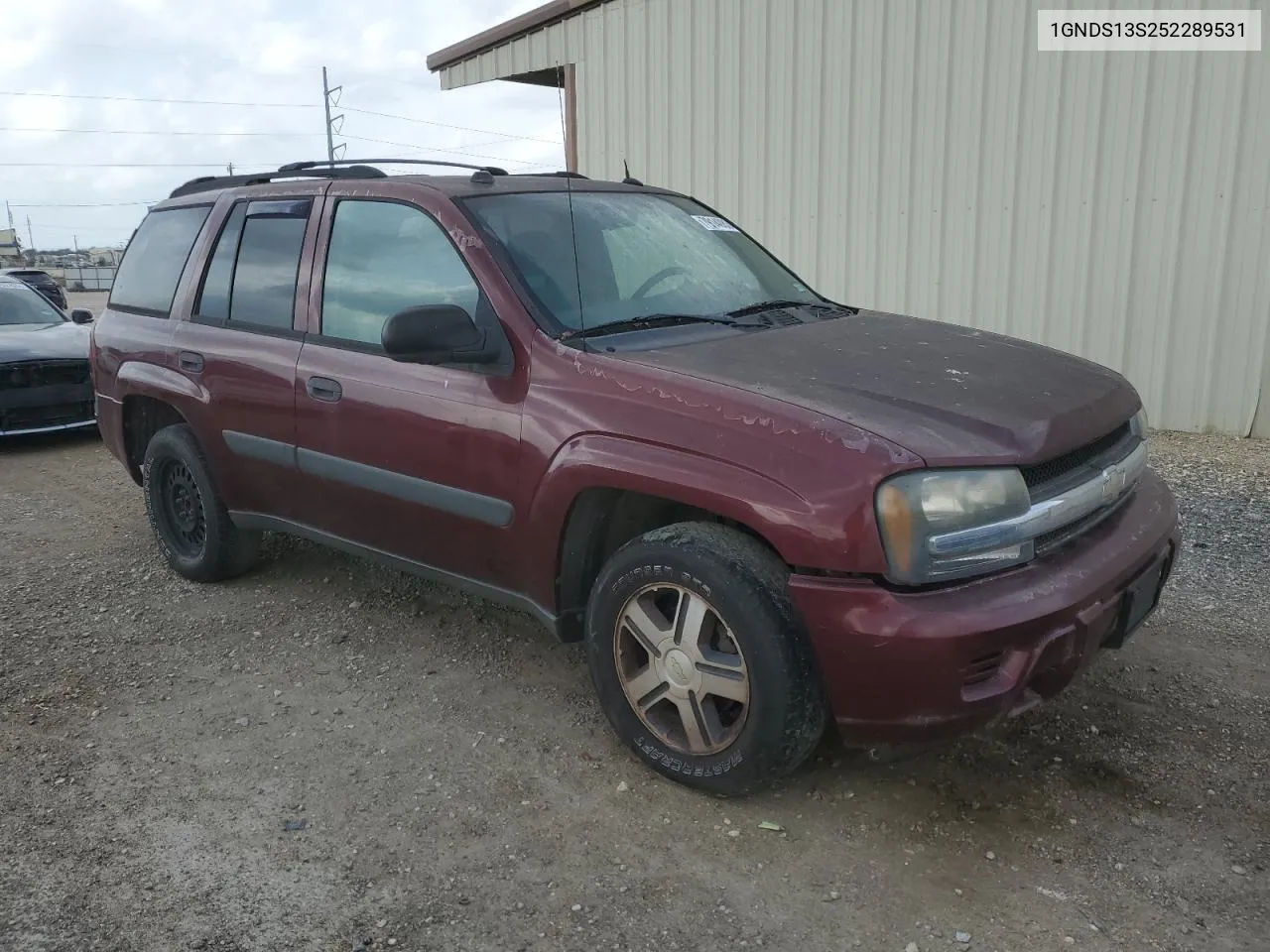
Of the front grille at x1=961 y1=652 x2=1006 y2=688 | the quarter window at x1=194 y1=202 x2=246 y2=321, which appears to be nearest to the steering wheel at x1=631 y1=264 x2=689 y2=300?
the front grille at x1=961 y1=652 x2=1006 y2=688

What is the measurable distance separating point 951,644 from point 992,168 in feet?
20.3

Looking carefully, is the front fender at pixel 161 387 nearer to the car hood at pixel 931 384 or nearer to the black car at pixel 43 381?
the car hood at pixel 931 384

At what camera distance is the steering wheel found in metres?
3.54

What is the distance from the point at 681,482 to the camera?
9.07 feet

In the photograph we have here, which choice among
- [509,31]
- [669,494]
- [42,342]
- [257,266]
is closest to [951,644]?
[669,494]

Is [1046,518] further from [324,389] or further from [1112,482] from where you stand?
[324,389]

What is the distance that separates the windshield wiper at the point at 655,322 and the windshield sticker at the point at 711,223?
2.31ft

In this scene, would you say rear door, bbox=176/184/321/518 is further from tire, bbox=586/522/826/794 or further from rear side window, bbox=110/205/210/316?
tire, bbox=586/522/826/794

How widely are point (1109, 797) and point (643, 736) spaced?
1.33 m

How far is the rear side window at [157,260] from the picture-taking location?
4.69m

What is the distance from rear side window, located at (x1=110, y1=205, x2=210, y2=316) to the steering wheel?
88.7 inches

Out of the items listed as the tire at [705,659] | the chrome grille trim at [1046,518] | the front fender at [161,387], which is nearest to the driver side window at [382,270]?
the front fender at [161,387]

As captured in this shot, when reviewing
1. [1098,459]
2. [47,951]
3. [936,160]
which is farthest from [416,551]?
[936,160]

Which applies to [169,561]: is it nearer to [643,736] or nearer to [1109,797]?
[643,736]
